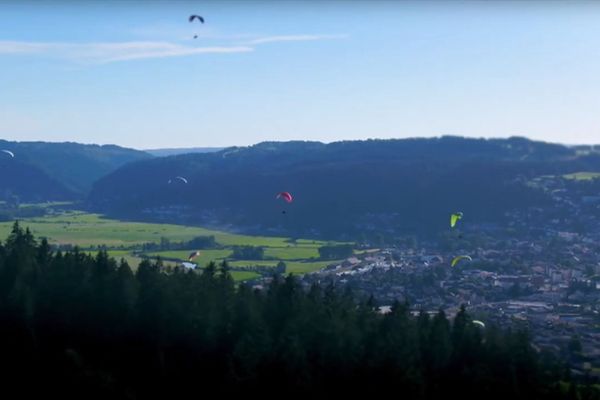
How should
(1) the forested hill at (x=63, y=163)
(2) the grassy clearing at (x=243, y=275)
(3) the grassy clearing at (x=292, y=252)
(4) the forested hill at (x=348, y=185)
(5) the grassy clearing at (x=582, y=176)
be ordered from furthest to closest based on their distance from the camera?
(1) the forested hill at (x=63, y=163) → (4) the forested hill at (x=348, y=185) → (3) the grassy clearing at (x=292, y=252) → (5) the grassy clearing at (x=582, y=176) → (2) the grassy clearing at (x=243, y=275)

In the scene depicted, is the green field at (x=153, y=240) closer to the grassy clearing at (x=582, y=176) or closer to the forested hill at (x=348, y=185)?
the forested hill at (x=348, y=185)

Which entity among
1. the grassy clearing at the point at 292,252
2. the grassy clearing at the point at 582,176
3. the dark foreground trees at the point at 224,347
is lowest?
the dark foreground trees at the point at 224,347

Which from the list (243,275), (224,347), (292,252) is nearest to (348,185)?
(292,252)

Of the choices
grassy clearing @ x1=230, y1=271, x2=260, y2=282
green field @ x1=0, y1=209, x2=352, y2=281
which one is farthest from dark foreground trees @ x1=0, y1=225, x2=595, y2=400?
green field @ x1=0, y1=209, x2=352, y2=281

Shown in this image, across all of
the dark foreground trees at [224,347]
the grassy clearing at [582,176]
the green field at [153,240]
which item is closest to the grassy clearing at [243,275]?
the green field at [153,240]

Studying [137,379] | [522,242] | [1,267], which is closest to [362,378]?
[137,379]

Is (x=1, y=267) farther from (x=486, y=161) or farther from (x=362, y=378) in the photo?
(x=486, y=161)
